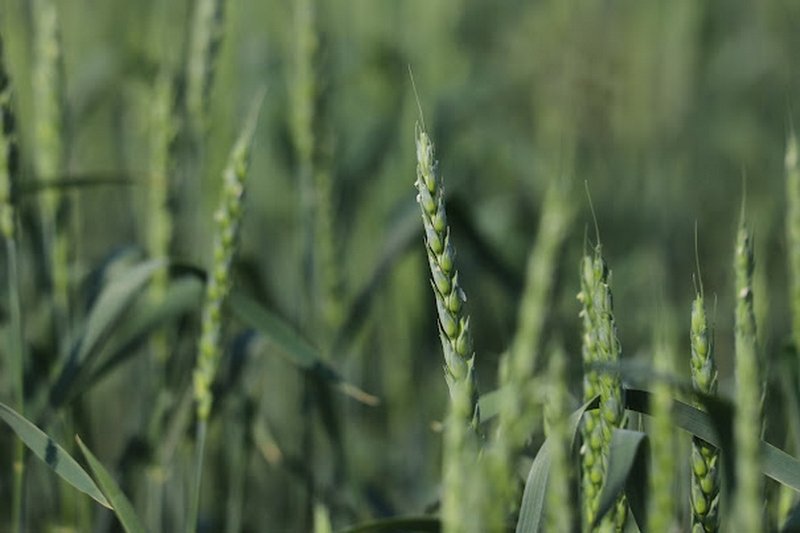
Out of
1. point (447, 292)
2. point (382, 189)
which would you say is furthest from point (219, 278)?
point (382, 189)

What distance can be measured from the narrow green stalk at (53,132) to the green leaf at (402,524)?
2.55ft

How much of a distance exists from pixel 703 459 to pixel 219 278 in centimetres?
50

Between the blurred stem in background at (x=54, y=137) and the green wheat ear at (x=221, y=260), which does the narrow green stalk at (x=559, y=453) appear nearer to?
the green wheat ear at (x=221, y=260)

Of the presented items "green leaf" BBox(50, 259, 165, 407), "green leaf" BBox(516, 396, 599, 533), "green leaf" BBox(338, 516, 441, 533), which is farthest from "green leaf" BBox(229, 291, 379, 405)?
"green leaf" BBox(516, 396, 599, 533)

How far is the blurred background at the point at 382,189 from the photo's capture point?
6.58ft

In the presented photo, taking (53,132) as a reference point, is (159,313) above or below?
below

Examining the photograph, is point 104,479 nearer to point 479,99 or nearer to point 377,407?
point 377,407

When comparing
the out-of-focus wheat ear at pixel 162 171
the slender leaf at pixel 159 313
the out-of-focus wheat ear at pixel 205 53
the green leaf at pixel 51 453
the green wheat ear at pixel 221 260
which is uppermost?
the out-of-focus wheat ear at pixel 205 53

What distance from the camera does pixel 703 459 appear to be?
1.04 meters

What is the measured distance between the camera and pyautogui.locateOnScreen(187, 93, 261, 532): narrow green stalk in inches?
48.9

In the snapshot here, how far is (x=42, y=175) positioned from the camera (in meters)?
1.80

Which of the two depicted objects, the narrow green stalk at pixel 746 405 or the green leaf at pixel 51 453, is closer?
the narrow green stalk at pixel 746 405

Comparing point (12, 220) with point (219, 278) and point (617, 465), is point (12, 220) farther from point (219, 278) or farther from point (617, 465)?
point (617, 465)

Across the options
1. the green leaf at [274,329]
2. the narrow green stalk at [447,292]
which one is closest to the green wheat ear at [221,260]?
the green leaf at [274,329]
